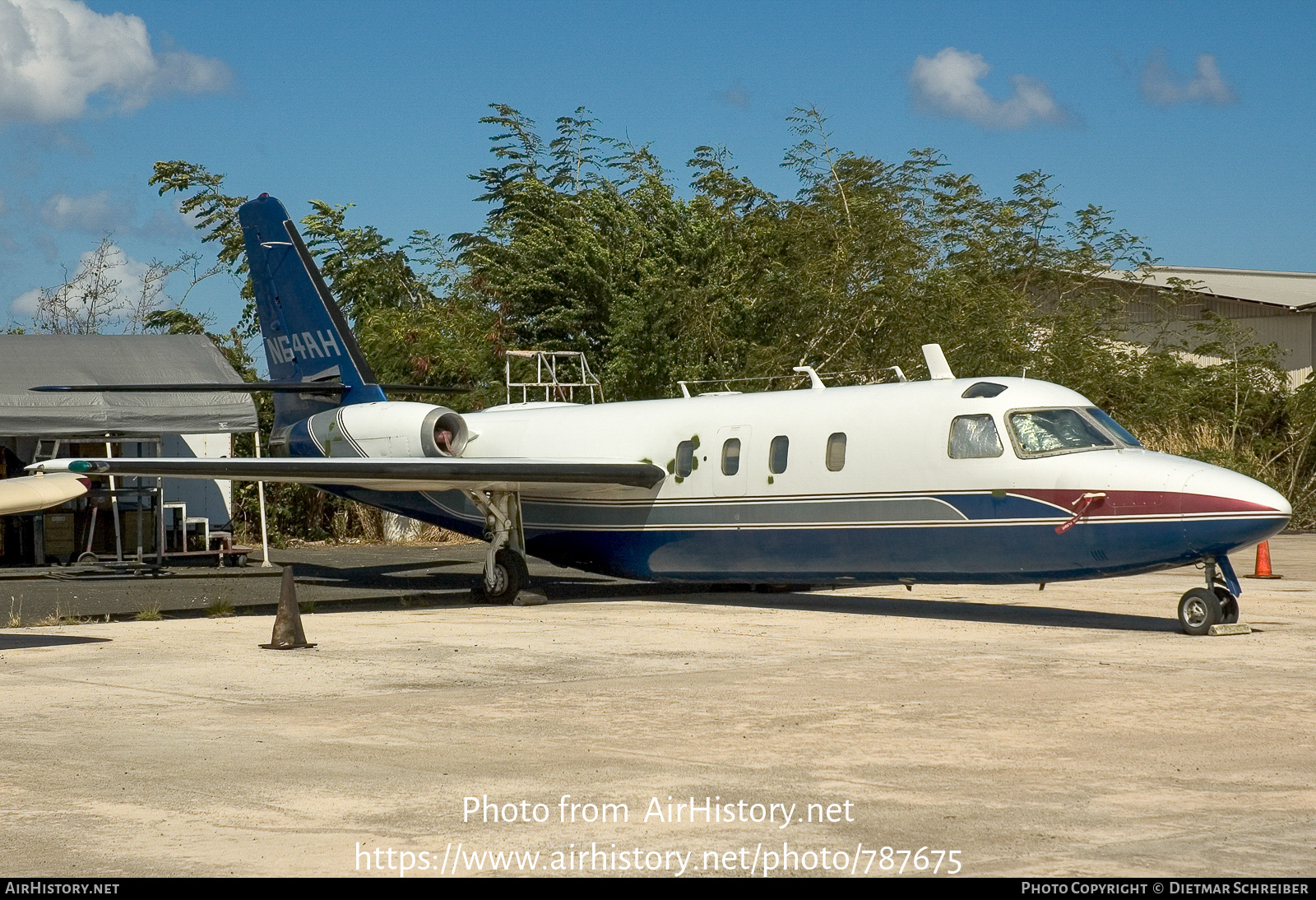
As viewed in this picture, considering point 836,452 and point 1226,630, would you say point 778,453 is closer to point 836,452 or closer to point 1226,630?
point 836,452

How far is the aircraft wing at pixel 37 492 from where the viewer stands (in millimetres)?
12086

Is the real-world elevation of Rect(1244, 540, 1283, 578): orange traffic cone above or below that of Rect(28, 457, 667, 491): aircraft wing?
below

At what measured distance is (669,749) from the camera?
800 cm

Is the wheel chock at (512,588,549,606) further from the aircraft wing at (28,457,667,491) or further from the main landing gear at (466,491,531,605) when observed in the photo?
the aircraft wing at (28,457,667,491)

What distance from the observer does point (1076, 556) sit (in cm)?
1382

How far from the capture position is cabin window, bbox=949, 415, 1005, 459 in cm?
1455

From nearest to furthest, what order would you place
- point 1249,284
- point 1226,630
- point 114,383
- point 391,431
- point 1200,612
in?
1. point 1226,630
2. point 1200,612
3. point 391,431
4. point 114,383
5. point 1249,284

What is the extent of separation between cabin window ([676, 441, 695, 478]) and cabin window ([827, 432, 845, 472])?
2.04m

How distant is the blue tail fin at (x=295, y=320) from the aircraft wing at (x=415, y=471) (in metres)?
2.99

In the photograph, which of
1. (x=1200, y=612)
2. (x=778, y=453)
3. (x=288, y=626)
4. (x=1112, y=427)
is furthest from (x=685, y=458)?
(x=1200, y=612)

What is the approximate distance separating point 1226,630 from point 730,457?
5933 mm

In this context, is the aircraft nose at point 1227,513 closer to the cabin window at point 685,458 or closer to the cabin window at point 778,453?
the cabin window at point 778,453

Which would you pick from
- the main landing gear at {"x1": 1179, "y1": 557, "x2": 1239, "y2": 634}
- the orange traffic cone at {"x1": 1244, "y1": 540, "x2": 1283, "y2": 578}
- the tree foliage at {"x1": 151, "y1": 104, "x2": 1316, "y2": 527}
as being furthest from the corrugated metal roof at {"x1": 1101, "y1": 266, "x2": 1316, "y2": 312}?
the main landing gear at {"x1": 1179, "y1": 557, "x2": 1239, "y2": 634}
